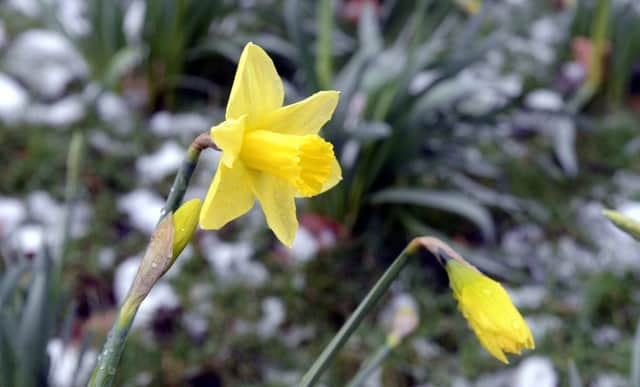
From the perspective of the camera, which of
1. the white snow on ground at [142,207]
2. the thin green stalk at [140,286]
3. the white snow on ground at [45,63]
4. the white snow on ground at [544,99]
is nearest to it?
the thin green stalk at [140,286]

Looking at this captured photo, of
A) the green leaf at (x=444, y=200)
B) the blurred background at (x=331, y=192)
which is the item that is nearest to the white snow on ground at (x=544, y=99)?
the blurred background at (x=331, y=192)

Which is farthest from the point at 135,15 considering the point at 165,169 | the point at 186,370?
the point at 186,370

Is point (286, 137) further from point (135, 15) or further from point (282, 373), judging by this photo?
point (135, 15)

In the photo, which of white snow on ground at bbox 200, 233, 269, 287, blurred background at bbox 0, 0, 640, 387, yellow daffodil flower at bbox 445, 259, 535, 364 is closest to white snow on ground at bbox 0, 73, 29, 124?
blurred background at bbox 0, 0, 640, 387

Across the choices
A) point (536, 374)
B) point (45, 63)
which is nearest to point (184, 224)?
point (536, 374)

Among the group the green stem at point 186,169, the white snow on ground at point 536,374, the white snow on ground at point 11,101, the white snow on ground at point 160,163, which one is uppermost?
the green stem at point 186,169

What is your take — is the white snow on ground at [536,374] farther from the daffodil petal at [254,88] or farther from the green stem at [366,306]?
the daffodil petal at [254,88]

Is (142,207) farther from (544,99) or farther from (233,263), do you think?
(544,99)
